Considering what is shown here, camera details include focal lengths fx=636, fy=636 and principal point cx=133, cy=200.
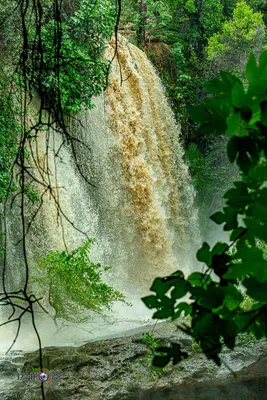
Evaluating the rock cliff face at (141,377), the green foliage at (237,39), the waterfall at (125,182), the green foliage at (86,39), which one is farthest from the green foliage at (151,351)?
the green foliage at (237,39)

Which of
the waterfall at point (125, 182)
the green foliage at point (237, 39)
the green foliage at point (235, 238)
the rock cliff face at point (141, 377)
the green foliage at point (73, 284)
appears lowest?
the green foliage at point (235, 238)

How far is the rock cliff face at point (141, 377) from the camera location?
226 inches

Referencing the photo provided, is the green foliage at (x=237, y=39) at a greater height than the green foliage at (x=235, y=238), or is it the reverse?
the green foliage at (x=237, y=39)

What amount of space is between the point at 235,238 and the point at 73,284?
713 centimetres

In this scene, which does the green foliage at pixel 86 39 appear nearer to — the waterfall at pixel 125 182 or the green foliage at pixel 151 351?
the waterfall at pixel 125 182

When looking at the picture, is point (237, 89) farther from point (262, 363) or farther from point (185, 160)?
point (185, 160)

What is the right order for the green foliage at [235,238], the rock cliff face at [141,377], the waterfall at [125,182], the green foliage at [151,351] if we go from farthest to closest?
the waterfall at [125,182] < the green foliage at [151,351] < the rock cliff face at [141,377] < the green foliage at [235,238]

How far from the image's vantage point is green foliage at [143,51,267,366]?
80 centimetres

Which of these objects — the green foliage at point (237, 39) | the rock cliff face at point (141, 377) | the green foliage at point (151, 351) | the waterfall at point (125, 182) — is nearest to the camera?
the rock cliff face at point (141, 377)

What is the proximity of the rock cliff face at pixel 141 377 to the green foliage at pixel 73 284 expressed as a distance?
155cm

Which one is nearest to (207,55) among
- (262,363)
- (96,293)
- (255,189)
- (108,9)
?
(108,9)

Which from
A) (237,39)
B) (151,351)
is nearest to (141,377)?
(151,351)

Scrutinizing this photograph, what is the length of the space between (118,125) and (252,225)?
1051cm

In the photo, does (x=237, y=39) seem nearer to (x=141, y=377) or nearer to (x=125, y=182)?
(x=125, y=182)
